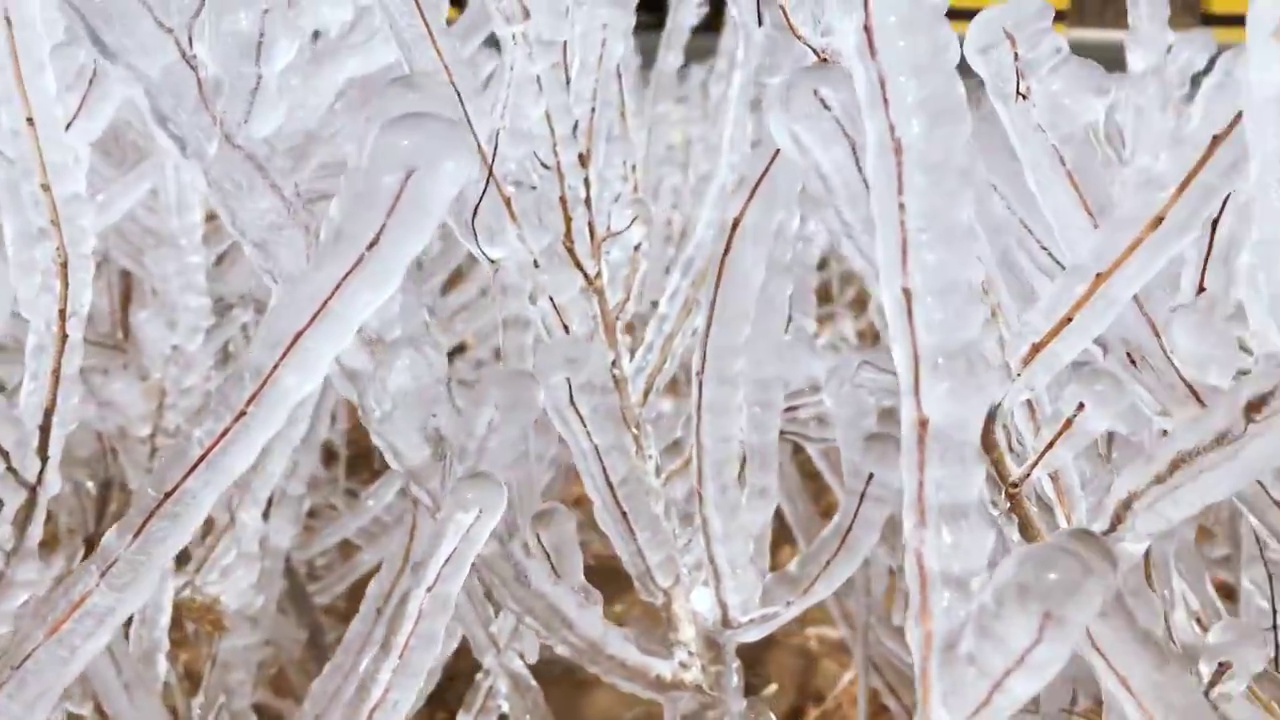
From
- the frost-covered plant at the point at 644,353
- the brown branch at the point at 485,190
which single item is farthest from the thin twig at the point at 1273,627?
the brown branch at the point at 485,190

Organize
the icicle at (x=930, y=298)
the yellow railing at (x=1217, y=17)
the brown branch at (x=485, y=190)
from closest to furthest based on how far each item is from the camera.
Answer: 1. the icicle at (x=930, y=298)
2. the brown branch at (x=485, y=190)
3. the yellow railing at (x=1217, y=17)

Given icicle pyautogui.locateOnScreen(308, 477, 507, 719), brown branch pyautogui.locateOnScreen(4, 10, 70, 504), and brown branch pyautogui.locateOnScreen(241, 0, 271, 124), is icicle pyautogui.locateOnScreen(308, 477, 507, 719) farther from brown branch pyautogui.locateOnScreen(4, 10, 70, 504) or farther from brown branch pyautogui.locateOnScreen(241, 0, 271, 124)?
brown branch pyautogui.locateOnScreen(241, 0, 271, 124)

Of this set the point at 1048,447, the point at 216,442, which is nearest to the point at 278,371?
the point at 216,442

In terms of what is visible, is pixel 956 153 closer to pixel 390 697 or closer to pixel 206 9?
pixel 390 697

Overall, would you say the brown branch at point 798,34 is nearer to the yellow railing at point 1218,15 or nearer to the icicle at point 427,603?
the icicle at point 427,603

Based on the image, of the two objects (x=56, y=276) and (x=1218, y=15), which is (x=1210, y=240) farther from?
(x=1218, y=15)

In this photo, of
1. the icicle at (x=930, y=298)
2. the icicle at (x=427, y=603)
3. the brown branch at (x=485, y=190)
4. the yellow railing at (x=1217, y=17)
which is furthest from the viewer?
the yellow railing at (x=1217, y=17)

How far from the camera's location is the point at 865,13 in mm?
417

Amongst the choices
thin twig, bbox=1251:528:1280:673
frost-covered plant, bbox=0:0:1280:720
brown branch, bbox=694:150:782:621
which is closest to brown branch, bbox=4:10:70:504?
frost-covered plant, bbox=0:0:1280:720

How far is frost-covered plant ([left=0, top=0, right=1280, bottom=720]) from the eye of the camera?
46 centimetres

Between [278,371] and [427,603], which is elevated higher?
[278,371]

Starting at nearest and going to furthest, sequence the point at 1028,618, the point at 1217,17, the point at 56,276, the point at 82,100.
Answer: the point at 1028,618 → the point at 56,276 → the point at 82,100 → the point at 1217,17

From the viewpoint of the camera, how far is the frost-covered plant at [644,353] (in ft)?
1.50

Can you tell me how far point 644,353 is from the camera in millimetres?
809
